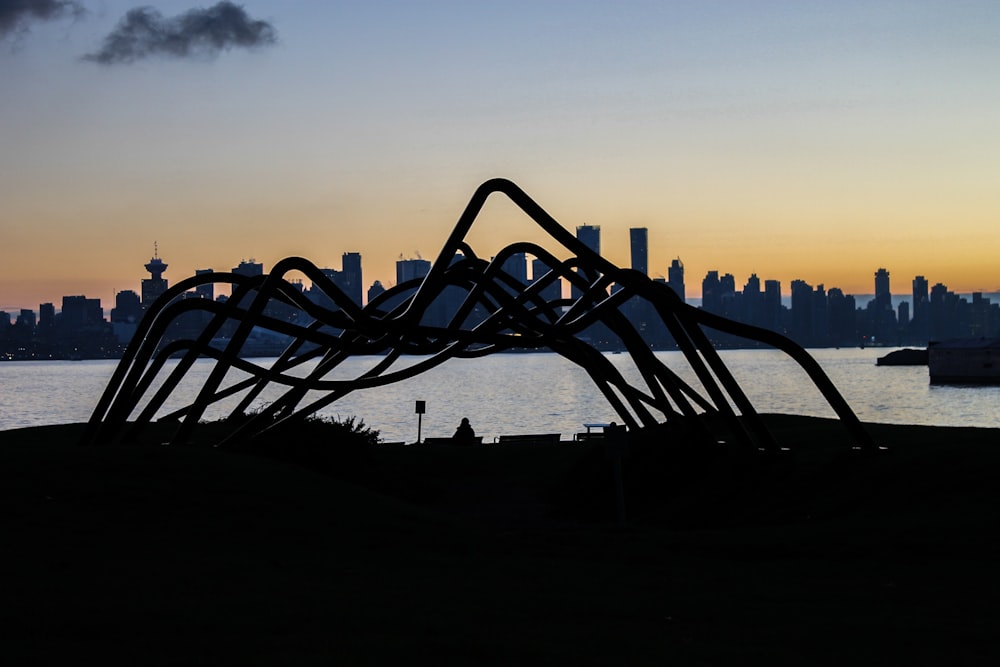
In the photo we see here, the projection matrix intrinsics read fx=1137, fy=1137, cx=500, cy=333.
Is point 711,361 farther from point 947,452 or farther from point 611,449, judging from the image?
point 611,449

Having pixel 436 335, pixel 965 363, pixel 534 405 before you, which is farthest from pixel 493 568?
pixel 965 363

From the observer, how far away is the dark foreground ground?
7.58 m

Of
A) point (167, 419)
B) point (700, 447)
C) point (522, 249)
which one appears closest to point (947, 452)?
point (700, 447)

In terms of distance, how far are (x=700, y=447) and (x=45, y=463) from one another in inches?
467

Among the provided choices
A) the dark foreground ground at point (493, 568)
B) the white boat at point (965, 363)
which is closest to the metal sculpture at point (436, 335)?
the dark foreground ground at point (493, 568)

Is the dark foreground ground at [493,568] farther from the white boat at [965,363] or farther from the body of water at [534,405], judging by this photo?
the white boat at [965,363]

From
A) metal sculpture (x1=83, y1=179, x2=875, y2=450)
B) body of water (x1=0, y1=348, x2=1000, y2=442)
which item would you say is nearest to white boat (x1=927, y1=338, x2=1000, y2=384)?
body of water (x1=0, y1=348, x2=1000, y2=442)

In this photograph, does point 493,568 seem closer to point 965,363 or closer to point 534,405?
point 534,405

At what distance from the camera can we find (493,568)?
1106cm

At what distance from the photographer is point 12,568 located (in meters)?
9.59

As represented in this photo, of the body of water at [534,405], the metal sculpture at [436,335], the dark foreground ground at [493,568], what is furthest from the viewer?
the body of water at [534,405]

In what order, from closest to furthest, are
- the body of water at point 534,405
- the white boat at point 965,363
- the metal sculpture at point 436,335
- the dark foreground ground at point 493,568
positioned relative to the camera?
the dark foreground ground at point 493,568
the metal sculpture at point 436,335
the body of water at point 534,405
the white boat at point 965,363

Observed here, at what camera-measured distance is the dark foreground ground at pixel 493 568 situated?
758 cm

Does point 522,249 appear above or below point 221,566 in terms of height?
above
